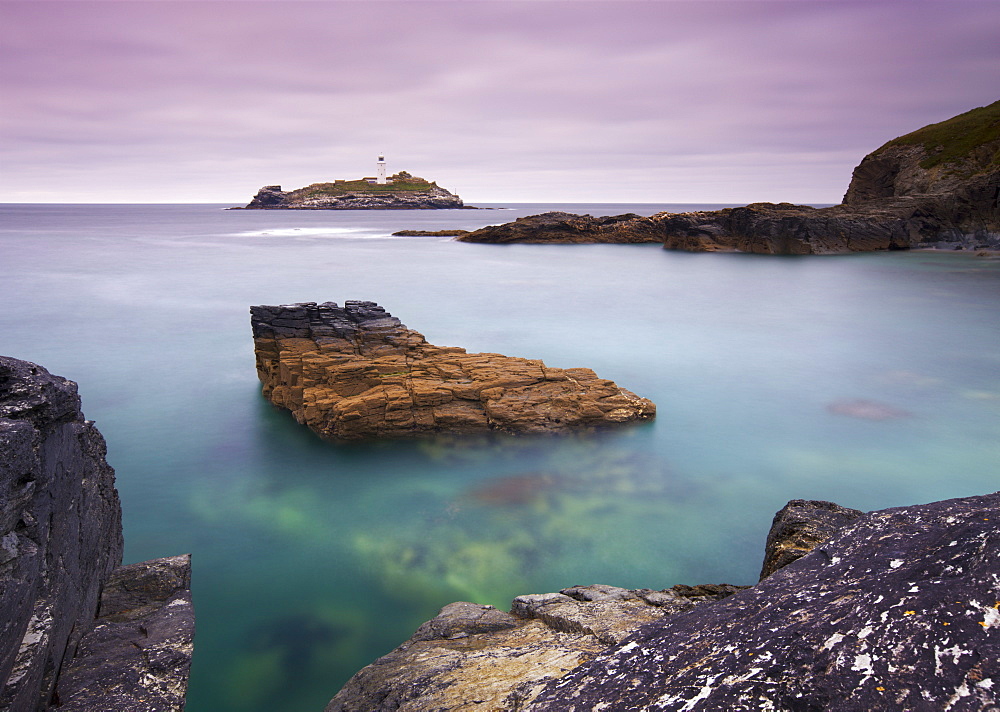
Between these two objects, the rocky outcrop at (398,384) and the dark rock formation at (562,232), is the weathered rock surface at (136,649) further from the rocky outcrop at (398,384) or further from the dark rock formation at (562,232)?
the dark rock formation at (562,232)

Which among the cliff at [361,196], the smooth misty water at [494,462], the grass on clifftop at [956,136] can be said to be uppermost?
the cliff at [361,196]

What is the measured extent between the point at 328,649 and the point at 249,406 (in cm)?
856

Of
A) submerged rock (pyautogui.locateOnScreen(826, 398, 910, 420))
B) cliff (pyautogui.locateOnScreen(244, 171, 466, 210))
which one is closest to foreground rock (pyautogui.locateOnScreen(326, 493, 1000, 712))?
submerged rock (pyautogui.locateOnScreen(826, 398, 910, 420))

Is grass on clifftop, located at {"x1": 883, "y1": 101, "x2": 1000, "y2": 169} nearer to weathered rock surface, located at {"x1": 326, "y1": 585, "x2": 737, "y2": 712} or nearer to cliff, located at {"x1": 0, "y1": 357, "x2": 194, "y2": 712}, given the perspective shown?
weathered rock surface, located at {"x1": 326, "y1": 585, "x2": 737, "y2": 712}

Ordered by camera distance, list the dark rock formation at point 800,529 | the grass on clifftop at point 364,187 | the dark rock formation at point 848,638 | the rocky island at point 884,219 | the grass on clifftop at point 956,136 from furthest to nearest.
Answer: the grass on clifftop at point 364,187, the grass on clifftop at point 956,136, the rocky island at point 884,219, the dark rock formation at point 800,529, the dark rock formation at point 848,638

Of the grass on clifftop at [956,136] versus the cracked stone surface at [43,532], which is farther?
the grass on clifftop at [956,136]

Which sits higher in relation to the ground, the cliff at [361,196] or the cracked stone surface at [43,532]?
the cliff at [361,196]

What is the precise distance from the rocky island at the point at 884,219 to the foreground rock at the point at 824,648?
4745 centimetres

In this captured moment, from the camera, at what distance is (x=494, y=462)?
10781 mm

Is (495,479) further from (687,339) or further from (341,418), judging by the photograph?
(687,339)

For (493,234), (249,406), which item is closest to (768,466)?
(249,406)

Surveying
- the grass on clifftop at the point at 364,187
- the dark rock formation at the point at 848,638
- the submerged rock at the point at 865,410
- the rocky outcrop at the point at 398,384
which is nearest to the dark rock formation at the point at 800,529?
the dark rock formation at the point at 848,638

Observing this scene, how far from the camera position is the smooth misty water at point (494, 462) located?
25.2 feet

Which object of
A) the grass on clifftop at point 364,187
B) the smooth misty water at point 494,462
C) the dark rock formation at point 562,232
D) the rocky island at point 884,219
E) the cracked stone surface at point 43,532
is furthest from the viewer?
the grass on clifftop at point 364,187
